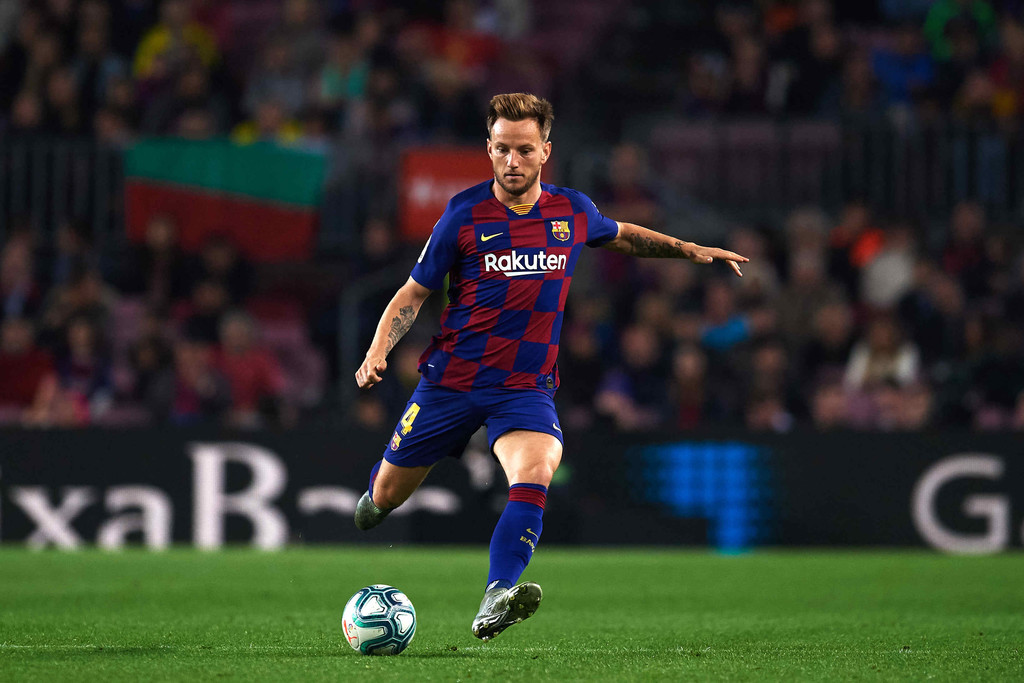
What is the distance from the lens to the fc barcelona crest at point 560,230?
21.4 ft

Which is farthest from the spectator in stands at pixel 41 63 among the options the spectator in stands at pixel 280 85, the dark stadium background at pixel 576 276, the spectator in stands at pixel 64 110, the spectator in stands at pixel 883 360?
the spectator in stands at pixel 883 360

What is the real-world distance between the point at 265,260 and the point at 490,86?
299 centimetres

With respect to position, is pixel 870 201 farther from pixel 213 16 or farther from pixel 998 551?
pixel 213 16

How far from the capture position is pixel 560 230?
653 cm

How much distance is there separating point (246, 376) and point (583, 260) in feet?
11.6

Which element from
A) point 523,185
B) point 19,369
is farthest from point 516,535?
point 19,369

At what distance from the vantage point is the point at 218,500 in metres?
12.8

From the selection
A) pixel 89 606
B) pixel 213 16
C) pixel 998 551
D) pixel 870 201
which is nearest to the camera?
pixel 89 606

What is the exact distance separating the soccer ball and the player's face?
1751 mm

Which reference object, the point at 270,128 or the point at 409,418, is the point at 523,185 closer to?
the point at 409,418

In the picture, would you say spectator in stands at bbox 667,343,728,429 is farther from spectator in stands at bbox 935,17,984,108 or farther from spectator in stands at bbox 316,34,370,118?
spectator in stands at bbox 316,34,370,118

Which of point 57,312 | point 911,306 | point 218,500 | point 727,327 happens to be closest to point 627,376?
point 727,327

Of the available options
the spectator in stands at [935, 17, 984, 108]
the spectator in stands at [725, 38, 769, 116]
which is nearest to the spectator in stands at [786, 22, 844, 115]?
the spectator in stands at [725, 38, 769, 116]

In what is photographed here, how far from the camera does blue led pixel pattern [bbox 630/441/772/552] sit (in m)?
12.8
